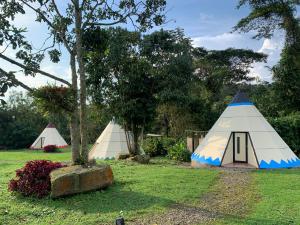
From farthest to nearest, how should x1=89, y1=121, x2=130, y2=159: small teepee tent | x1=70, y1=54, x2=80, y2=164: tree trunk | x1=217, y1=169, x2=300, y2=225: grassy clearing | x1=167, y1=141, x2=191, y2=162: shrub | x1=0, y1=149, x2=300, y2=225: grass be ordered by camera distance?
x1=89, y1=121, x2=130, y2=159: small teepee tent → x1=167, y1=141, x2=191, y2=162: shrub → x1=70, y1=54, x2=80, y2=164: tree trunk → x1=0, y1=149, x2=300, y2=225: grass → x1=217, y1=169, x2=300, y2=225: grassy clearing

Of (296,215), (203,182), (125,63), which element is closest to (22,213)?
(203,182)

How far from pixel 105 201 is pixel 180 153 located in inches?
426

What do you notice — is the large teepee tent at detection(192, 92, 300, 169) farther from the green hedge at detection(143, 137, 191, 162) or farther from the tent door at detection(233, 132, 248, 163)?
the green hedge at detection(143, 137, 191, 162)

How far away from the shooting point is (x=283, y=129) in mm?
18922

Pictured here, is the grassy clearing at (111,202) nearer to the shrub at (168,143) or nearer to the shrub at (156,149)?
the shrub at (168,143)

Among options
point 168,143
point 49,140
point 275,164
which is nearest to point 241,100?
point 275,164

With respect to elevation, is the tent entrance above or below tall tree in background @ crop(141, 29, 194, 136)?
below

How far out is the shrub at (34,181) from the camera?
10.1 m

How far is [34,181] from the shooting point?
10.4 meters

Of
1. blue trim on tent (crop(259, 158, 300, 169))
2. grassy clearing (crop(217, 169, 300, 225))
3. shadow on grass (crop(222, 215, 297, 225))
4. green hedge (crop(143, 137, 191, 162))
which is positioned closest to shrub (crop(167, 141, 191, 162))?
green hedge (crop(143, 137, 191, 162))

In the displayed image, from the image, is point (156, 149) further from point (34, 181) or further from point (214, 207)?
point (214, 207)

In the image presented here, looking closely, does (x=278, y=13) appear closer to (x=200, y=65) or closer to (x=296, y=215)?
(x=200, y=65)

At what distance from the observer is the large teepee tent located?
1485 centimetres

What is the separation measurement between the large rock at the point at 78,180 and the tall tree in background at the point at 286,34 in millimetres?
18704
